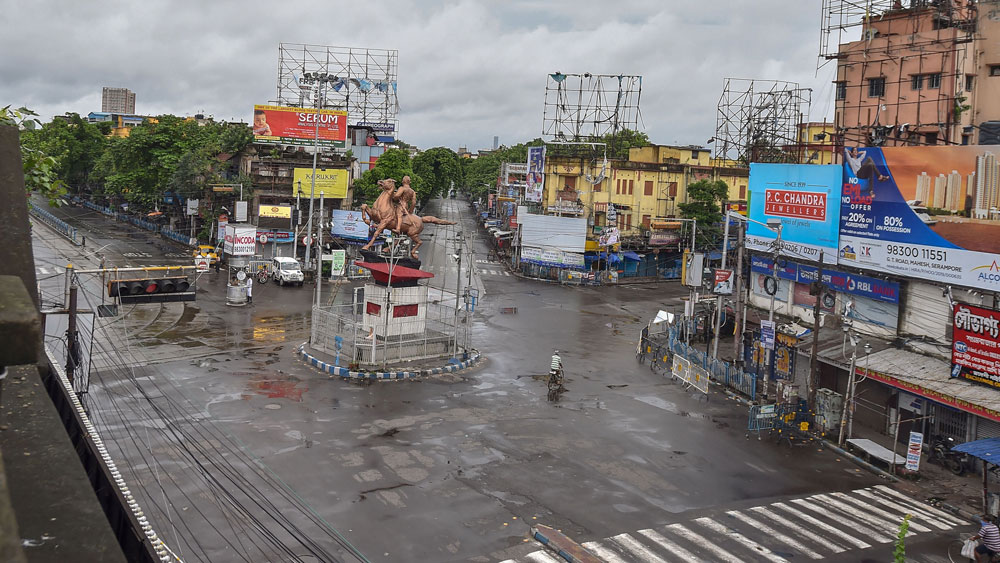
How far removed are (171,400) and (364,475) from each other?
8400 mm

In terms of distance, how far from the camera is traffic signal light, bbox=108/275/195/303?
68.5 ft

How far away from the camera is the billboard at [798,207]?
28.8 m

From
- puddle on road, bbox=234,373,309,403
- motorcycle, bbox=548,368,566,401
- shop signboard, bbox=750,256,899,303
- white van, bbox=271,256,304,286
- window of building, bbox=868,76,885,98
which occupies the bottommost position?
puddle on road, bbox=234,373,309,403

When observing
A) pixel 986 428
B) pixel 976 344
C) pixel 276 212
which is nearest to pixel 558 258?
pixel 276 212

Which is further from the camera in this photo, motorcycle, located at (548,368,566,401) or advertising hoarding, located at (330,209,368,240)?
advertising hoarding, located at (330,209,368,240)

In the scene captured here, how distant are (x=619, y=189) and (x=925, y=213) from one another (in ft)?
141

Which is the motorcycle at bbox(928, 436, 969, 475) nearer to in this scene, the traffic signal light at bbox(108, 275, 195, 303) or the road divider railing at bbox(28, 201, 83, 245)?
the traffic signal light at bbox(108, 275, 195, 303)

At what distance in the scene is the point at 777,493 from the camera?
1888 cm

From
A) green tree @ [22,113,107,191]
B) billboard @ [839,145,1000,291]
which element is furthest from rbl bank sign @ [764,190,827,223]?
green tree @ [22,113,107,191]

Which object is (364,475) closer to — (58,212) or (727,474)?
(727,474)

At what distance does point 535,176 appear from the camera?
221ft

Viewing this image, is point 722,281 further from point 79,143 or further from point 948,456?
point 79,143

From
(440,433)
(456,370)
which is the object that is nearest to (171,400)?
(440,433)

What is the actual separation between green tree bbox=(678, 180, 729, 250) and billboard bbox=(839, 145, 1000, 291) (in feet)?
123
